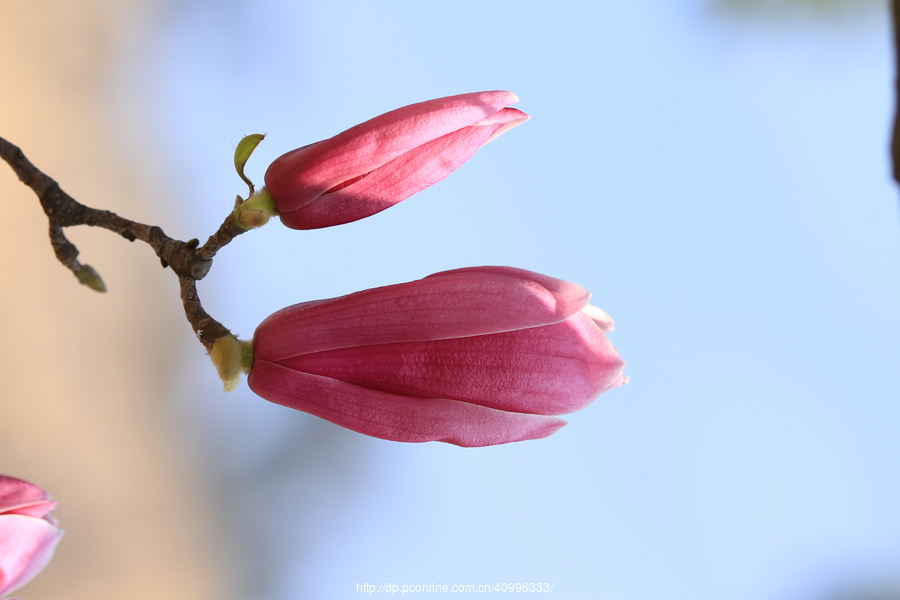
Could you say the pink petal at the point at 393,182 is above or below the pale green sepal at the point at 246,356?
above

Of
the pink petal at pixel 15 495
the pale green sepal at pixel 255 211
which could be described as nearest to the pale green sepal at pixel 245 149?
the pale green sepal at pixel 255 211

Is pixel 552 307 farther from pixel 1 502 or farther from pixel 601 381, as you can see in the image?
pixel 1 502

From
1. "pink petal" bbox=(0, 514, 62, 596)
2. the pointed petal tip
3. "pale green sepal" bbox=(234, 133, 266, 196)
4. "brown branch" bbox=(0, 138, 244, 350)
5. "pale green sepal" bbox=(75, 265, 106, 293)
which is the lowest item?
"pink petal" bbox=(0, 514, 62, 596)

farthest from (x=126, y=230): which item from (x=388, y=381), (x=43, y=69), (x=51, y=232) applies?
(x=43, y=69)

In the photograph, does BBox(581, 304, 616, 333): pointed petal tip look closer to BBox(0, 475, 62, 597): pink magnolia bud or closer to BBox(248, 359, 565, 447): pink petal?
BBox(248, 359, 565, 447): pink petal

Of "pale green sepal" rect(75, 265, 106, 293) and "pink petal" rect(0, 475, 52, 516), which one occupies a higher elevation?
"pale green sepal" rect(75, 265, 106, 293)

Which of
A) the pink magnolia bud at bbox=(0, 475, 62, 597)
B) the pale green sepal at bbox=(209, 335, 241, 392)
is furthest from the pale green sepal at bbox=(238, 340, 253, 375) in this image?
the pink magnolia bud at bbox=(0, 475, 62, 597)

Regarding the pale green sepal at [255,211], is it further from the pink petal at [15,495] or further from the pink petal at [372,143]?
the pink petal at [15,495]
